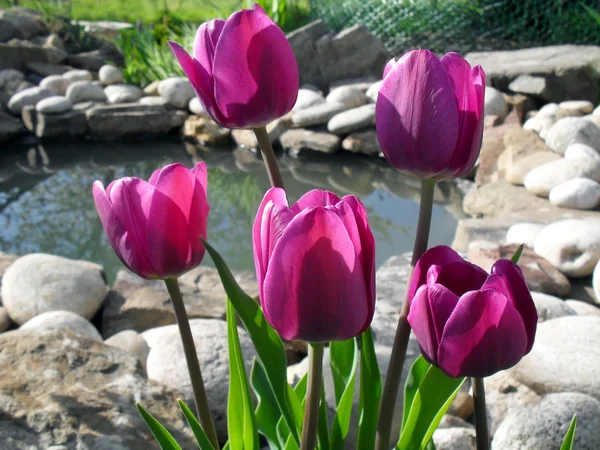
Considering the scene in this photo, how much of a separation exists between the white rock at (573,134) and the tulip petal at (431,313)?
4659mm

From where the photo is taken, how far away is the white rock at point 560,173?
4.28m

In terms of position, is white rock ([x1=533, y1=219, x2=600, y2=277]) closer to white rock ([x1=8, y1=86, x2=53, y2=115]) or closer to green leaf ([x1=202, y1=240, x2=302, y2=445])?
green leaf ([x1=202, y1=240, x2=302, y2=445])

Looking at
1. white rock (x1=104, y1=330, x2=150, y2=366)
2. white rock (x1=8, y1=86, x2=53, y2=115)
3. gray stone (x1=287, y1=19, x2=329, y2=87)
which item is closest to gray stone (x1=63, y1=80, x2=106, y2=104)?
white rock (x1=8, y1=86, x2=53, y2=115)

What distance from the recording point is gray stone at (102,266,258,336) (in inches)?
116

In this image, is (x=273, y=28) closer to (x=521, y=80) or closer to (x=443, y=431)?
(x=443, y=431)

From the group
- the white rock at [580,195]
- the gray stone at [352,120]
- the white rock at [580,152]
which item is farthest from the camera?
the gray stone at [352,120]

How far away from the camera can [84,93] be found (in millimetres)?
8148

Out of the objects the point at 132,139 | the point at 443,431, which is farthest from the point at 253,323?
the point at 132,139

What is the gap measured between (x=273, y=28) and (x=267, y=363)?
1.32 ft

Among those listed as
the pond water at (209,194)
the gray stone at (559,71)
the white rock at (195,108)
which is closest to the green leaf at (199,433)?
the pond water at (209,194)

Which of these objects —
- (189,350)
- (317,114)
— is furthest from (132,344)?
(317,114)

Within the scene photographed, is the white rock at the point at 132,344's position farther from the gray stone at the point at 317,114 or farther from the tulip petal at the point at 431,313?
the gray stone at the point at 317,114

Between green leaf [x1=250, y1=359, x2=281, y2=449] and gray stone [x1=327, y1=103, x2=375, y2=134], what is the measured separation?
5369 millimetres

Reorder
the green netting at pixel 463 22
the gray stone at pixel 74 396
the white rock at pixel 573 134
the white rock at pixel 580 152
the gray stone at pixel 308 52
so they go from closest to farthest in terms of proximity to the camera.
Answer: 1. the gray stone at pixel 74 396
2. the white rock at pixel 580 152
3. the white rock at pixel 573 134
4. the gray stone at pixel 308 52
5. the green netting at pixel 463 22
